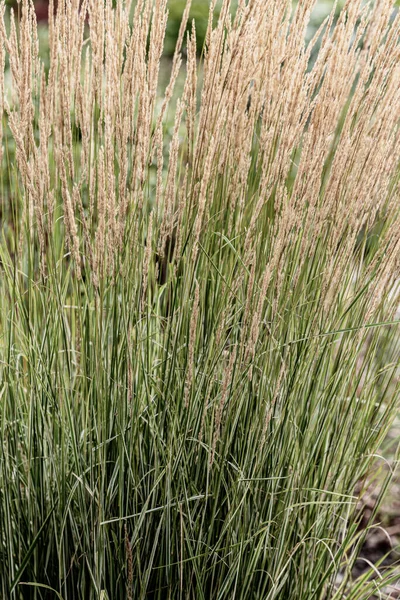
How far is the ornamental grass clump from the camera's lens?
136 centimetres

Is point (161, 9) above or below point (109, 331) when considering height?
above

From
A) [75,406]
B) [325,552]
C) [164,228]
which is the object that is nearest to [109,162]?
[164,228]

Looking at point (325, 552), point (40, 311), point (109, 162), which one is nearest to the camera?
point (109, 162)

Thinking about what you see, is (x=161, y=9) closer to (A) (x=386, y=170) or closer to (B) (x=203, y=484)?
(A) (x=386, y=170)

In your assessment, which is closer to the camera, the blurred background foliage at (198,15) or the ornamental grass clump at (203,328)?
the ornamental grass clump at (203,328)

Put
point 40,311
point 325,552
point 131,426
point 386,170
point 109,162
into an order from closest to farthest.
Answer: point 109,162
point 131,426
point 386,170
point 325,552
point 40,311

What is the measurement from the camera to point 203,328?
166 cm

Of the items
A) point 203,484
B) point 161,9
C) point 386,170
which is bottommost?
point 203,484

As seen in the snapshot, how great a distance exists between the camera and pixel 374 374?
67.1 inches

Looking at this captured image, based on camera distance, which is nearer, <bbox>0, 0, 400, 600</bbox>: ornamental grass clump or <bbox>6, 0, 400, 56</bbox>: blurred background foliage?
<bbox>0, 0, 400, 600</bbox>: ornamental grass clump

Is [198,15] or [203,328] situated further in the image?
[198,15]

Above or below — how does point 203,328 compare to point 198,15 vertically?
below

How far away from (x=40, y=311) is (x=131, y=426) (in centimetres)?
55

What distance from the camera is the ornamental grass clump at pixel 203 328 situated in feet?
4.46
